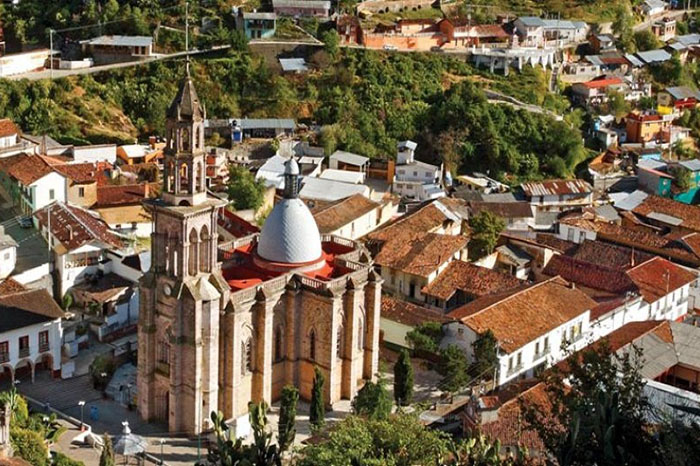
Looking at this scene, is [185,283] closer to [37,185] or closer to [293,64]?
[37,185]

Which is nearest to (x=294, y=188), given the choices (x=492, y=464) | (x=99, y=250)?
(x=99, y=250)

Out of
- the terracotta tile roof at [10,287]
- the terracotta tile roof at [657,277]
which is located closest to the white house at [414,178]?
the terracotta tile roof at [657,277]

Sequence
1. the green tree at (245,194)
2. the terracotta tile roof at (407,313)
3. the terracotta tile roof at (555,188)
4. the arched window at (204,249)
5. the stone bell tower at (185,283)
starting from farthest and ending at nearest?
the terracotta tile roof at (555,188) → the green tree at (245,194) → the terracotta tile roof at (407,313) → the arched window at (204,249) → the stone bell tower at (185,283)

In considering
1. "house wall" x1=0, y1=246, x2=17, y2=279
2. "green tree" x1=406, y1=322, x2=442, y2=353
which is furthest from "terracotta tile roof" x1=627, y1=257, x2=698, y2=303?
"house wall" x1=0, y1=246, x2=17, y2=279

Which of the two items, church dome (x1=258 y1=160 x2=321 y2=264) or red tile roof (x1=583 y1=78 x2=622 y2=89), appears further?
red tile roof (x1=583 y1=78 x2=622 y2=89)

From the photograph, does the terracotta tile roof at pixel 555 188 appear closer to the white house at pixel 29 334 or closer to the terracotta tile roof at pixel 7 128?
the terracotta tile roof at pixel 7 128

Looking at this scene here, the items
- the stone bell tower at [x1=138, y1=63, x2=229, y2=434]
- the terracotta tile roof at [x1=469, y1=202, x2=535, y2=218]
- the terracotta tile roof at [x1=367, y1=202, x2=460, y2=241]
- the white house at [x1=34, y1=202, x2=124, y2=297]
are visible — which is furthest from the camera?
the terracotta tile roof at [x1=469, y1=202, x2=535, y2=218]

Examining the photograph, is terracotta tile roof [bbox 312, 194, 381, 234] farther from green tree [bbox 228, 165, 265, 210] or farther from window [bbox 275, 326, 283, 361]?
window [bbox 275, 326, 283, 361]
